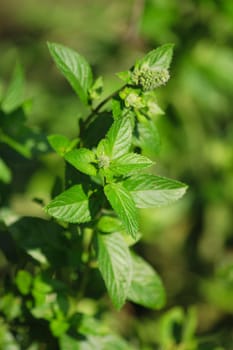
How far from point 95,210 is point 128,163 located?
110 mm

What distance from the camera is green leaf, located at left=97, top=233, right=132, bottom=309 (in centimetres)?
128

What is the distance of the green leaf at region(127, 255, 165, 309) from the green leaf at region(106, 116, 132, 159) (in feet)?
1.07

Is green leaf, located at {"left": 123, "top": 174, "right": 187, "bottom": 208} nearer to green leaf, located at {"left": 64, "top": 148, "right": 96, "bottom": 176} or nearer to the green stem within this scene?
green leaf, located at {"left": 64, "top": 148, "right": 96, "bottom": 176}

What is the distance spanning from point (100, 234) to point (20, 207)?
1.41 meters

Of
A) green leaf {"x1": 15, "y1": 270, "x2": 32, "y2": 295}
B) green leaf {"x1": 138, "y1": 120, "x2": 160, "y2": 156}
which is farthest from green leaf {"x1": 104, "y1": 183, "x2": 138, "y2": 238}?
green leaf {"x1": 15, "y1": 270, "x2": 32, "y2": 295}

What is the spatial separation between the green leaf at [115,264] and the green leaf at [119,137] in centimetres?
21

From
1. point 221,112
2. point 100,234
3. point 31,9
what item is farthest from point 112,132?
point 31,9

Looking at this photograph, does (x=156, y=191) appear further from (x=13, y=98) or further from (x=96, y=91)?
(x=13, y=98)

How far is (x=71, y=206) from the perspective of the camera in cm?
120

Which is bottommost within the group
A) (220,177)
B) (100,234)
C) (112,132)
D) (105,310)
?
(220,177)

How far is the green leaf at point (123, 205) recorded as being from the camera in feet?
3.77

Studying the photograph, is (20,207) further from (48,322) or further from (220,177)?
(48,322)

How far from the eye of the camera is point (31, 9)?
306 centimetres

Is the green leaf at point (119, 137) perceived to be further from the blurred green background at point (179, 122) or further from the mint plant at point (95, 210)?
the blurred green background at point (179, 122)
